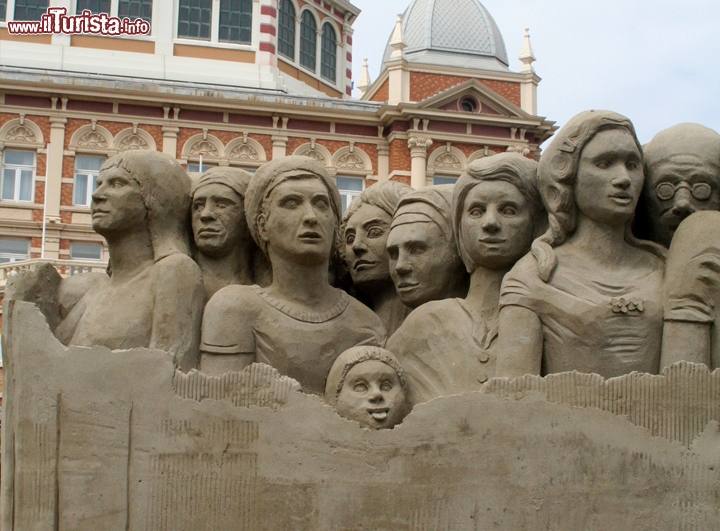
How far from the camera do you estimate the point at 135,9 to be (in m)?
29.0

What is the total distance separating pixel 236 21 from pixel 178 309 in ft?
86.6

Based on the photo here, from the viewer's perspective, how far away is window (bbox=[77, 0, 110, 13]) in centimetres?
2877

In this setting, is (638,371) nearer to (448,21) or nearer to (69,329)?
(69,329)

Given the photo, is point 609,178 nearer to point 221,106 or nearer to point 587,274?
point 587,274

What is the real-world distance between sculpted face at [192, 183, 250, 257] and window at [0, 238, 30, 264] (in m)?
21.7

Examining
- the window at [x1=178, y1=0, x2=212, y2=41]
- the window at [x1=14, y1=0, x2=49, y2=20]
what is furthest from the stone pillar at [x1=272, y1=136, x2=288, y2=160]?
the window at [x1=14, y1=0, x2=49, y2=20]

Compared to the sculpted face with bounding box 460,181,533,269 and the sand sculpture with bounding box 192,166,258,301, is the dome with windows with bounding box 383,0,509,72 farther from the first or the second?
the sculpted face with bounding box 460,181,533,269

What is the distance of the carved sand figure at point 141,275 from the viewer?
169 inches

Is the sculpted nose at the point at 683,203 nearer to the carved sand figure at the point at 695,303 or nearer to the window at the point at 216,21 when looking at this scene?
the carved sand figure at the point at 695,303

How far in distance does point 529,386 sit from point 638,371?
1.58 feet

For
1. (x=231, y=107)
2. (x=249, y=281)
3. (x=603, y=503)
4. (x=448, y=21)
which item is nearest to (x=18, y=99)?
(x=231, y=107)

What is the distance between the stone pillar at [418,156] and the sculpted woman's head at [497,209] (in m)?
22.2

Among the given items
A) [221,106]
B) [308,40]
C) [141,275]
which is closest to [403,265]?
[141,275]

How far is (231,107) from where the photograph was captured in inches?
1035
